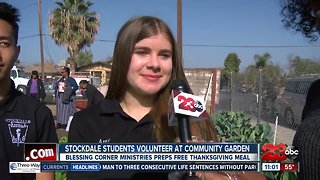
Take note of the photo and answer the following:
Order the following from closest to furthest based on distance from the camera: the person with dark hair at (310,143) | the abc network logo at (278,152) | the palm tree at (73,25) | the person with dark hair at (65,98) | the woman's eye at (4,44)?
the person with dark hair at (310,143) < the abc network logo at (278,152) < the woman's eye at (4,44) < the person with dark hair at (65,98) < the palm tree at (73,25)

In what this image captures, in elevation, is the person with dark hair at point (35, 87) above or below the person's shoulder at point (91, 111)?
below

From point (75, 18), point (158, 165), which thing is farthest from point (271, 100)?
point (75, 18)

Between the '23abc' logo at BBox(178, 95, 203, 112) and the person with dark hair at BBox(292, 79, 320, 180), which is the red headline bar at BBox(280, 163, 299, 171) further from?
the '23abc' logo at BBox(178, 95, 203, 112)

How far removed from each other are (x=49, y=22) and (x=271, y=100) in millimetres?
26398

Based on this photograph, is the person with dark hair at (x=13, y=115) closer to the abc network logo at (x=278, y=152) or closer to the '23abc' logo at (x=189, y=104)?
the '23abc' logo at (x=189, y=104)

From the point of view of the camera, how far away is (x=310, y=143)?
1.29 m

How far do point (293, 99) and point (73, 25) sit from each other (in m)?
25.3

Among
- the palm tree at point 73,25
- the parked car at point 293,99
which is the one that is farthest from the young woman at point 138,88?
the palm tree at point 73,25

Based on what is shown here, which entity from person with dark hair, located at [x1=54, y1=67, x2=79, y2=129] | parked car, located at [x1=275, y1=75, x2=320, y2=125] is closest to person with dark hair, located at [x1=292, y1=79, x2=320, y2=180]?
parked car, located at [x1=275, y1=75, x2=320, y2=125]

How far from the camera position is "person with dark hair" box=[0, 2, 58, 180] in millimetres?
1939

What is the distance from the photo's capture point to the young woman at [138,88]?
5.87 feet

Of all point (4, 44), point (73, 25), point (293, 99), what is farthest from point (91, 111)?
point (73, 25)

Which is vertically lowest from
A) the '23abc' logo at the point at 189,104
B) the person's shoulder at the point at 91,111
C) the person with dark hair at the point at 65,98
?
the person with dark hair at the point at 65,98

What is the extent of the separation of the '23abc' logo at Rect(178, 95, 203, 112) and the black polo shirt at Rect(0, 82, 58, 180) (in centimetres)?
103
